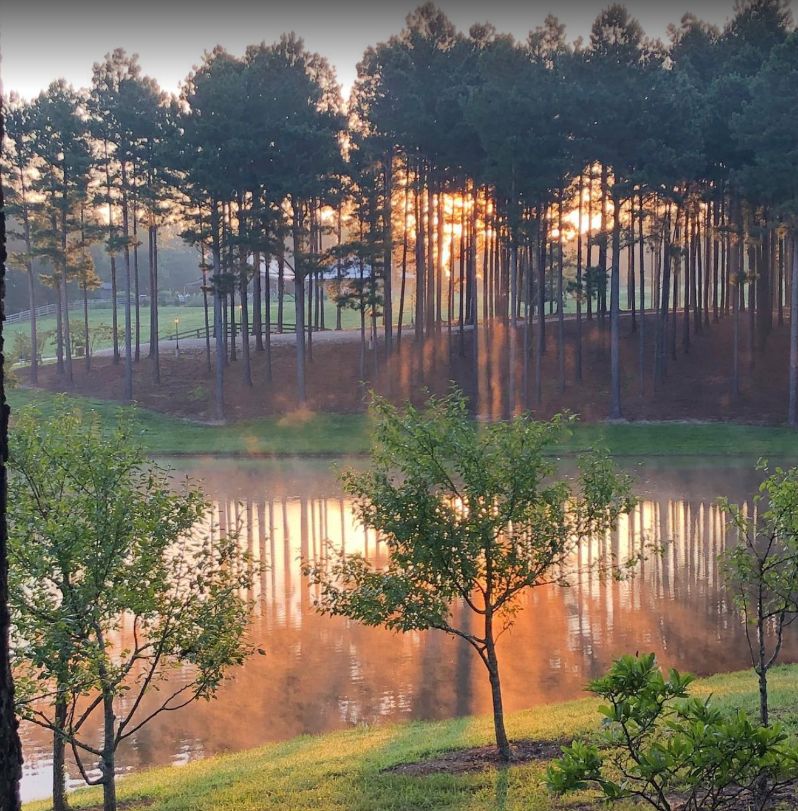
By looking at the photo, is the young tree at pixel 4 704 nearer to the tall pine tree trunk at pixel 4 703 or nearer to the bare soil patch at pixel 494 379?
the tall pine tree trunk at pixel 4 703

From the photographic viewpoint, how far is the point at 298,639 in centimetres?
2027

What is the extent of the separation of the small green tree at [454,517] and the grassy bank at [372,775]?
115 centimetres

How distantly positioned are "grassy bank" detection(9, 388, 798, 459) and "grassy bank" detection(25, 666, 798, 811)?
94.3 feet

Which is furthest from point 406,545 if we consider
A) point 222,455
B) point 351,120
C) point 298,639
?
point 351,120

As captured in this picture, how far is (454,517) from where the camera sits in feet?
46.2

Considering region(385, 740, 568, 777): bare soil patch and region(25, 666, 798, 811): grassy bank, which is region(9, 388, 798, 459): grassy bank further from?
region(385, 740, 568, 777): bare soil patch

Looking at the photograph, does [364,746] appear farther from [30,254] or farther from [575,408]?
[30,254]

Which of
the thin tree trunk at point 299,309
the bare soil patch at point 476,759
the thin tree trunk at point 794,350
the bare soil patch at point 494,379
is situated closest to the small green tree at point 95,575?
the bare soil patch at point 476,759

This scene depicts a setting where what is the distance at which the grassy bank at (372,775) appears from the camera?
1210 centimetres

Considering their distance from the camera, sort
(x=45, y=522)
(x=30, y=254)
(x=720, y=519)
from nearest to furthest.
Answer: (x=45, y=522), (x=720, y=519), (x=30, y=254)

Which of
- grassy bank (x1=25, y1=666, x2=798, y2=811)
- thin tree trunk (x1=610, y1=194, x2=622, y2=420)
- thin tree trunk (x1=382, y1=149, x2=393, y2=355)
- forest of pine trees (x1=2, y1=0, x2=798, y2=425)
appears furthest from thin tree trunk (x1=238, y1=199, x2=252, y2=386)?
grassy bank (x1=25, y1=666, x2=798, y2=811)

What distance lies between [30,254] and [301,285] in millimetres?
14157

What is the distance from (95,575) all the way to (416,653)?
953 cm

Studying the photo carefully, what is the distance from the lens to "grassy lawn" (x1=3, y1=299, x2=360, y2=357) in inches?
3243
